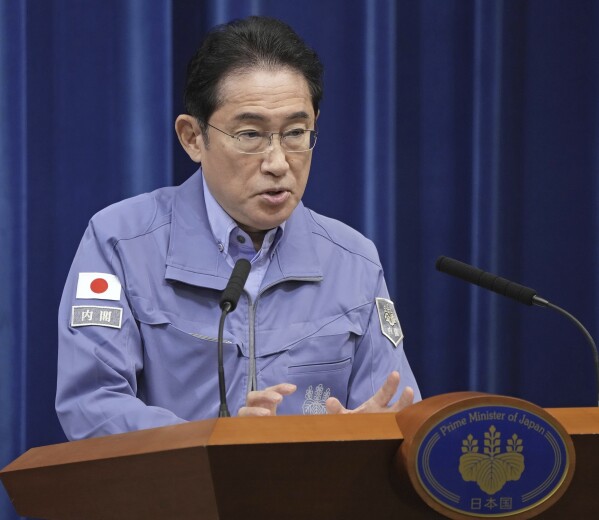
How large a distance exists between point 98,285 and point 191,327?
17 cm

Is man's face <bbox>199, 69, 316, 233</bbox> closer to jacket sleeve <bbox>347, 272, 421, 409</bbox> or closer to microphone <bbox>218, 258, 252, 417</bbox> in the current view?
jacket sleeve <bbox>347, 272, 421, 409</bbox>

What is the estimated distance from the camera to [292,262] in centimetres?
175

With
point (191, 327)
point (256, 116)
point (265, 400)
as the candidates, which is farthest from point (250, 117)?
point (265, 400)

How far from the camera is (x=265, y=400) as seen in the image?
124 centimetres

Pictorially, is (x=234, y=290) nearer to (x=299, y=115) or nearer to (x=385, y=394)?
(x=385, y=394)

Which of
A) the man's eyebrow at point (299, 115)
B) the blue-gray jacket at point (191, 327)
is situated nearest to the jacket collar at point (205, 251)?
the blue-gray jacket at point (191, 327)

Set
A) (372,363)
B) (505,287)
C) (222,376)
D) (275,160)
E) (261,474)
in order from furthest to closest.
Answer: (372,363) < (275,160) < (505,287) < (222,376) < (261,474)

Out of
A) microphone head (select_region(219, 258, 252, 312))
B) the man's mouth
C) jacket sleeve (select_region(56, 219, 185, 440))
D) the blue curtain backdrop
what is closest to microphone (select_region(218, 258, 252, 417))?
microphone head (select_region(219, 258, 252, 312))

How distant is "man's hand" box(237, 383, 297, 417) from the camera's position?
3.98 ft

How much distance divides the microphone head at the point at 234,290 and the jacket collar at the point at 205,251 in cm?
36

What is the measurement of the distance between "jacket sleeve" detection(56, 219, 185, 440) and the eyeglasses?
0.30m

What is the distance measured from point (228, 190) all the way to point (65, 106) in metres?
0.63

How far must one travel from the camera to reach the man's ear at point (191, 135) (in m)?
1.78

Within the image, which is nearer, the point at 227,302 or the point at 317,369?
the point at 227,302
